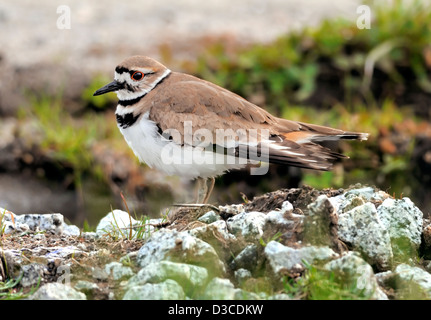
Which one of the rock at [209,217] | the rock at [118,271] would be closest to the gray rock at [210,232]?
the rock at [209,217]

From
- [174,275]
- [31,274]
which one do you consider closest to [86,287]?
[31,274]

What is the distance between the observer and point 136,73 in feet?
17.4

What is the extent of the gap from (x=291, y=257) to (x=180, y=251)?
63 centimetres

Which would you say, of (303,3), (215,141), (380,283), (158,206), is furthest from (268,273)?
(303,3)

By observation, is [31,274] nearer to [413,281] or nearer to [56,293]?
[56,293]

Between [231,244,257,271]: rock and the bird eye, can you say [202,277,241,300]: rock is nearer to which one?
[231,244,257,271]: rock

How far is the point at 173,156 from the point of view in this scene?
483 centimetres

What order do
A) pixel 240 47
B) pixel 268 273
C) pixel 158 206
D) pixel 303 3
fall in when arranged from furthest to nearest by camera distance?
pixel 303 3 → pixel 240 47 → pixel 158 206 → pixel 268 273

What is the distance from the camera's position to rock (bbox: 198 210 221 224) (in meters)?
4.51

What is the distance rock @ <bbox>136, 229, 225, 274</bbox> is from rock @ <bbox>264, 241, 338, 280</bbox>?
30 centimetres

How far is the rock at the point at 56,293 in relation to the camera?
358cm

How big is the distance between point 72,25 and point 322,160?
6.75 m

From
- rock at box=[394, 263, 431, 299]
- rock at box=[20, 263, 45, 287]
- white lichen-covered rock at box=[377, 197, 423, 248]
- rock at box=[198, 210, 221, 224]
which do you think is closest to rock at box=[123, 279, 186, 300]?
rock at box=[20, 263, 45, 287]

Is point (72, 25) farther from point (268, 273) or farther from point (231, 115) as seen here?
point (268, 273)
